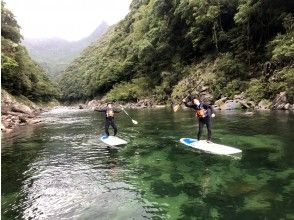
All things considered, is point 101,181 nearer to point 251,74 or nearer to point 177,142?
point 177,142

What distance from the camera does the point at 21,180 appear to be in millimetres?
14352

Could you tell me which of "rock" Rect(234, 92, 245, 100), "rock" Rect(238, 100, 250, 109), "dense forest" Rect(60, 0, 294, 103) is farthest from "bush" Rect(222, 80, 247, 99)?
"rock" Rect(238, 100, 250, 109)

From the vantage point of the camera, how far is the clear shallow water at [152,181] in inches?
395

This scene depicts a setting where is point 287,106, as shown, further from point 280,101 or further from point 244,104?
point 244,104

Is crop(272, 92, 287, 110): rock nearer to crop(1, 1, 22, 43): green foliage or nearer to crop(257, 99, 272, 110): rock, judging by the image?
crop(257, 99, 272, 110): rock

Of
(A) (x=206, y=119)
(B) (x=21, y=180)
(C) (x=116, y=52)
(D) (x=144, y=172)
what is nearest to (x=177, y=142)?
(A) (x=206, y=119)

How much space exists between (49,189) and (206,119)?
958cm

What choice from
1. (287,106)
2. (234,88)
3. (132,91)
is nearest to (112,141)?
(287,106)

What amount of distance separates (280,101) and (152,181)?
3060cm

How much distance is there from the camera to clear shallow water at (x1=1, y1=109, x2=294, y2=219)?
1004 cm

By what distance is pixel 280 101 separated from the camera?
130 ft

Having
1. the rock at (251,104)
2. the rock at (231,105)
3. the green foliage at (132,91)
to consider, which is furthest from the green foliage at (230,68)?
the green foliage at (132,91)

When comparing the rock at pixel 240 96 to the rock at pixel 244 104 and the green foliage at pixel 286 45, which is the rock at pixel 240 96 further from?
the green foliage at pixel 286 45

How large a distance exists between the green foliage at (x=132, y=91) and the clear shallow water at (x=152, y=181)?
6390 cm
